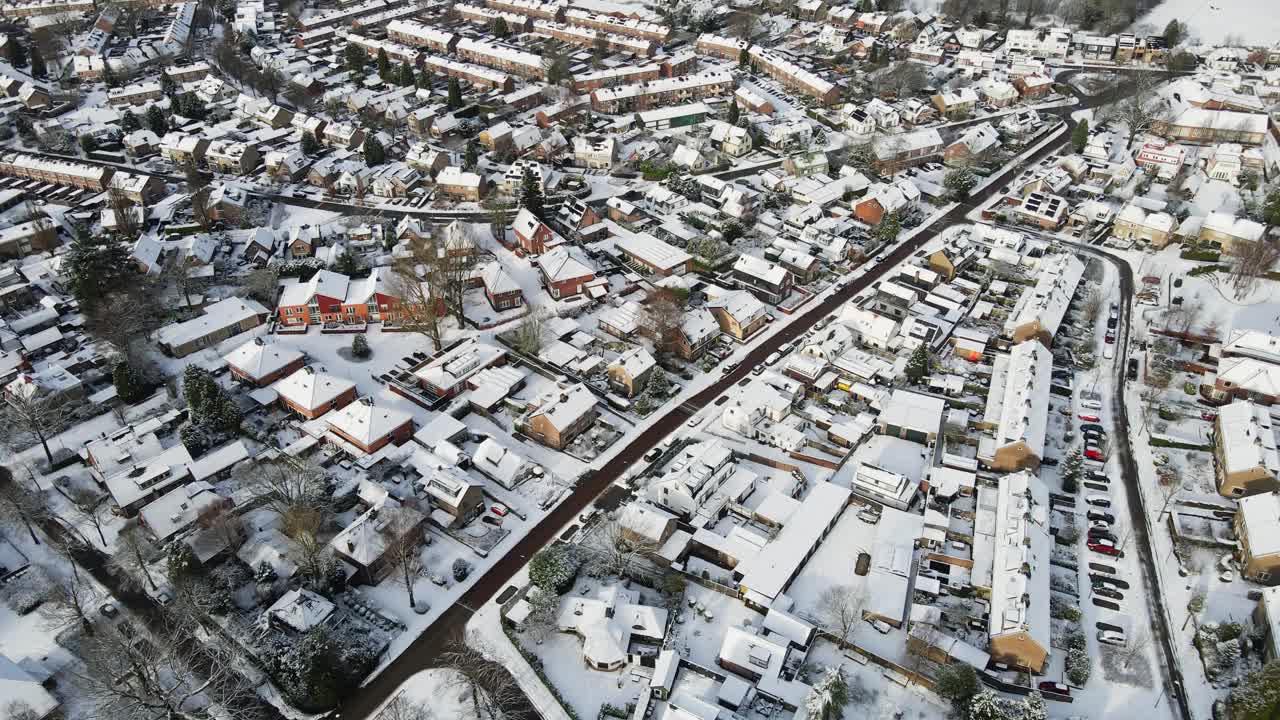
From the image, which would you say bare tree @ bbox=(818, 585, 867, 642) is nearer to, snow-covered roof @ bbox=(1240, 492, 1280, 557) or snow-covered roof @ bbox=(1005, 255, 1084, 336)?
snow-covered roof @ bbox=(1240, 492, 1280, 557)

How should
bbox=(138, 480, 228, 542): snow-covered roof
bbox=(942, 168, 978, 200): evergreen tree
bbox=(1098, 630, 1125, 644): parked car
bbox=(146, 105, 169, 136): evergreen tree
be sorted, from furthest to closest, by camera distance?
bbox=(146, 105, 169, 136): evergreen tree < bbox=(942, 168, 978, 200): evergreen tree < bbox=(138, 480, 228, 542): snow-covered roof < bbox=(1098, 630, 1125, 644): parked car

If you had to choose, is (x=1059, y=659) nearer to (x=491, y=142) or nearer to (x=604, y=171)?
(x=604, y=171)

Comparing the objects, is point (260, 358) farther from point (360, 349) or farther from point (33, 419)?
point (33, 419)

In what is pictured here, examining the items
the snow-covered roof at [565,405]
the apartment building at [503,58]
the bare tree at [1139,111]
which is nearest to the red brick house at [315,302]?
the snow-covered roof at [565,405]

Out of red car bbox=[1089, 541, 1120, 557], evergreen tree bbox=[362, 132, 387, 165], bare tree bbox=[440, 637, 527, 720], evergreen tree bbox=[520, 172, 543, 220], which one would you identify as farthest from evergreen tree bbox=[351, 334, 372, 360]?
red car bbox=[1089, 541, 1120, 557]

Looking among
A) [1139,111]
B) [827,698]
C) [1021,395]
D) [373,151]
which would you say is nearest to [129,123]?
[373,151]

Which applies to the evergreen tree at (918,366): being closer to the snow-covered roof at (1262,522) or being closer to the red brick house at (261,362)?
the snow-covered roof at (1262,522)

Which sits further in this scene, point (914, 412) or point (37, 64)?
point (37, 64)
